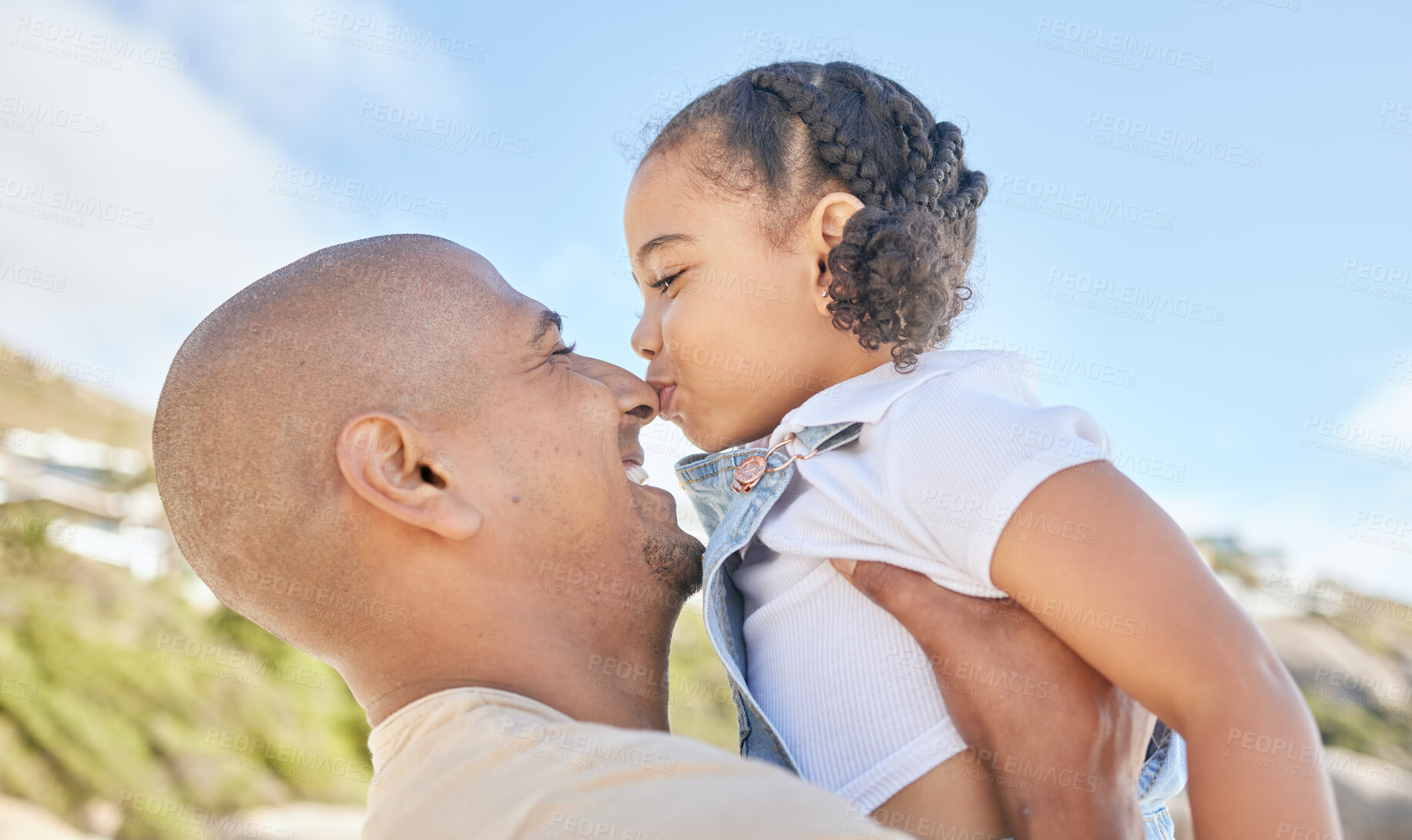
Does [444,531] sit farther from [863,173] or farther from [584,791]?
[863,173]

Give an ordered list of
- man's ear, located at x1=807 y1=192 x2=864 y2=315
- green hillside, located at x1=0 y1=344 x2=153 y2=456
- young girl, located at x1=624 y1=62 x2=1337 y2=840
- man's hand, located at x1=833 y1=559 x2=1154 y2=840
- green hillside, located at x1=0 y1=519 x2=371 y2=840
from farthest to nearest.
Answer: green hillside, located at x1=0 y1=344 x2=153 y2=456
green hillside, located at x1=0 y1=519 x2=371 y2=840
man's ear, located at x1=807 y1=192 x2=864 y2=315
man's hand, located at x1=833 y1=559 x2=1154 y2=840
young girl, located at x1=624 y1=62 x2=1337 y2=840

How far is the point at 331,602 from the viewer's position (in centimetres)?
197

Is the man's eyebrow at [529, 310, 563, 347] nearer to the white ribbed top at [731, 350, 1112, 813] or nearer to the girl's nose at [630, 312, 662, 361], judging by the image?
the girl's nose at [630, 312, 662, 361]

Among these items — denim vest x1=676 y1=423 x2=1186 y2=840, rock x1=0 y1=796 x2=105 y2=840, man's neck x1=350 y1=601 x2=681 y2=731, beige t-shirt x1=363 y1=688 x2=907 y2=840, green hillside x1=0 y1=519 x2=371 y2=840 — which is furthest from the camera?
green hillside x1=0 y1=519 x2=371 y2=840

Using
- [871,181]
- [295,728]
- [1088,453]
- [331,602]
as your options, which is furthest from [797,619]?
[295,728]

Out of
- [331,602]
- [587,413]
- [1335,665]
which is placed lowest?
[1335,665]

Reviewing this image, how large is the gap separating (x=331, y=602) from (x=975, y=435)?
134 centimetres

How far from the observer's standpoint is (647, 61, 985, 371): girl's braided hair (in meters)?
2.34

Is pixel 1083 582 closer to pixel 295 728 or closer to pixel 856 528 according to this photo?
pixel 856 528

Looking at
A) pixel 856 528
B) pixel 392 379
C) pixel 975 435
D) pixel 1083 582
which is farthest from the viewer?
pixel 392 379

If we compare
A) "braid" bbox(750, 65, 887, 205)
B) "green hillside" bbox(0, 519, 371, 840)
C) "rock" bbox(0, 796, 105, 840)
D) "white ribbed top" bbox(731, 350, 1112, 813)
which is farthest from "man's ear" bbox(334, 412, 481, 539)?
"rock" bbox(0, 796, 105, 840)

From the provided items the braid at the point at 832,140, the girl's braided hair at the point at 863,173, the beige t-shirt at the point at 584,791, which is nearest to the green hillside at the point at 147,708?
the girl's braided hair at the point at 863,173

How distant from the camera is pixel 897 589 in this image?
181cm

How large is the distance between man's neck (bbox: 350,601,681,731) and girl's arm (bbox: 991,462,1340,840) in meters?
0.83
